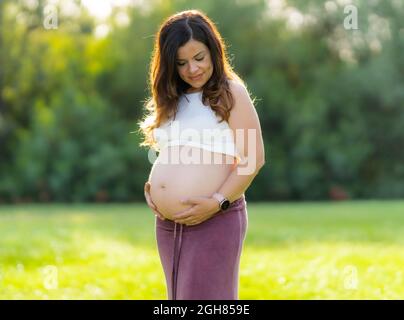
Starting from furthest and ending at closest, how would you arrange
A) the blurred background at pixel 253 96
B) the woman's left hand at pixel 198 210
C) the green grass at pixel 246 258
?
1. the blurred background at pixel 253 96
2. the green grass at pixel 246 258
3. the woman's left hand at pixel 198 210

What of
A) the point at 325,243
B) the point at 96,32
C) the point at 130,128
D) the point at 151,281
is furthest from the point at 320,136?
the point at 151,281

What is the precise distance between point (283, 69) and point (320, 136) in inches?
131

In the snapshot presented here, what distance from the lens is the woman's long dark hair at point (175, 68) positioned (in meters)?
3.07

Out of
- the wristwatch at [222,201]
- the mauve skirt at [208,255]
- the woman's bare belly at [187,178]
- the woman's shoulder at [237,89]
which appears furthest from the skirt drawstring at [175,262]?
the woman's shoulder at [237,89]

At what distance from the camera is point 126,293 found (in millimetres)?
5891

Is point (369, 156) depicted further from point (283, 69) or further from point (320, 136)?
point (283, 69)

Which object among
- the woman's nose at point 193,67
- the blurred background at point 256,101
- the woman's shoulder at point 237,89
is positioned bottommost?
the woman's shoulder at point 237,89

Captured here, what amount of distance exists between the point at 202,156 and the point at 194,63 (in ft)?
1.32

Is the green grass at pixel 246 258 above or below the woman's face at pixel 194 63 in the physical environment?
below

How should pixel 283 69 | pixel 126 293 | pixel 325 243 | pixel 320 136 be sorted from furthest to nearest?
pixel 283 69 → pixel 320 136 → pixel 325 243 → pixel 126 293

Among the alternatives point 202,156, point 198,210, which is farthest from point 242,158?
point 198,210

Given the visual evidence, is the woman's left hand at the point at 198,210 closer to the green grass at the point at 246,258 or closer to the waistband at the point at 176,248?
the waistband at the point at 176,248

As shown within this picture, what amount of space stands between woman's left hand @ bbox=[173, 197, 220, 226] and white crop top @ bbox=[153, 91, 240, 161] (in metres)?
0.23

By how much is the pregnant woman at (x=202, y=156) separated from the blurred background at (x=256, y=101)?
20767mm
